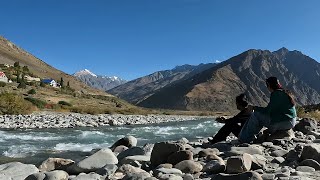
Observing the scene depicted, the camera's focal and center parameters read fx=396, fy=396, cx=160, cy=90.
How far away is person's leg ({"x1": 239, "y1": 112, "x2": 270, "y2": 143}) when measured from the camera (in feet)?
32.2

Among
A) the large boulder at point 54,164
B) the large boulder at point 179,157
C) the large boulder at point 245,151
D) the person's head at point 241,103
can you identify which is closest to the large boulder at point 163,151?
the large boulder at point 179,157

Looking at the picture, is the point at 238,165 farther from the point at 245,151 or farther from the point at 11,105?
the point at 11,105

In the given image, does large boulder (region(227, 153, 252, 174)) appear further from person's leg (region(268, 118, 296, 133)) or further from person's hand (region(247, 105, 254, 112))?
person's hand (region(247, 105, 254, 112))

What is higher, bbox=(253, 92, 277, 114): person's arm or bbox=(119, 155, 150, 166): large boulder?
bbox=(253, 92, 277, 114): person's arm

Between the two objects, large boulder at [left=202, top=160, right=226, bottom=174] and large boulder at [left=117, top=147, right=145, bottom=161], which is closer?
large boulder at [left=202, top=160, right=226, bottom=174]

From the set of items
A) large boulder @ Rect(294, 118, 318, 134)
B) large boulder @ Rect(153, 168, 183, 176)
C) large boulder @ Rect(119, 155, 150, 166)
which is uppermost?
large boulder @ Rect(294, 118, 318, 134)

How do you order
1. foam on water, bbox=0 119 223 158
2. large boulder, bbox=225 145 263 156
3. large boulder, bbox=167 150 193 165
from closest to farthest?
large boulder, bbox=167 150 193 165
large boulder, bbox=225 145 263 156
foam on water, bbox=0 119 223 158

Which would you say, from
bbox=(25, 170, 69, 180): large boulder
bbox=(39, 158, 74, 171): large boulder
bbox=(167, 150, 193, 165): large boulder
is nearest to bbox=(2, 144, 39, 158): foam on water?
bbox=(39, 158, 74, 171): large boulder

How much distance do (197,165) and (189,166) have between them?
0.52 feet

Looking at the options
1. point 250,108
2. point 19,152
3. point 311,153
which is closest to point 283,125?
point 250,108

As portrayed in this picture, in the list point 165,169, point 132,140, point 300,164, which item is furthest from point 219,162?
point 132,140

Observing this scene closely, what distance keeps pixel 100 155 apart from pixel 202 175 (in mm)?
3019

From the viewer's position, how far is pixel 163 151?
27.9ft

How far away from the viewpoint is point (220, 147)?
389 inches
